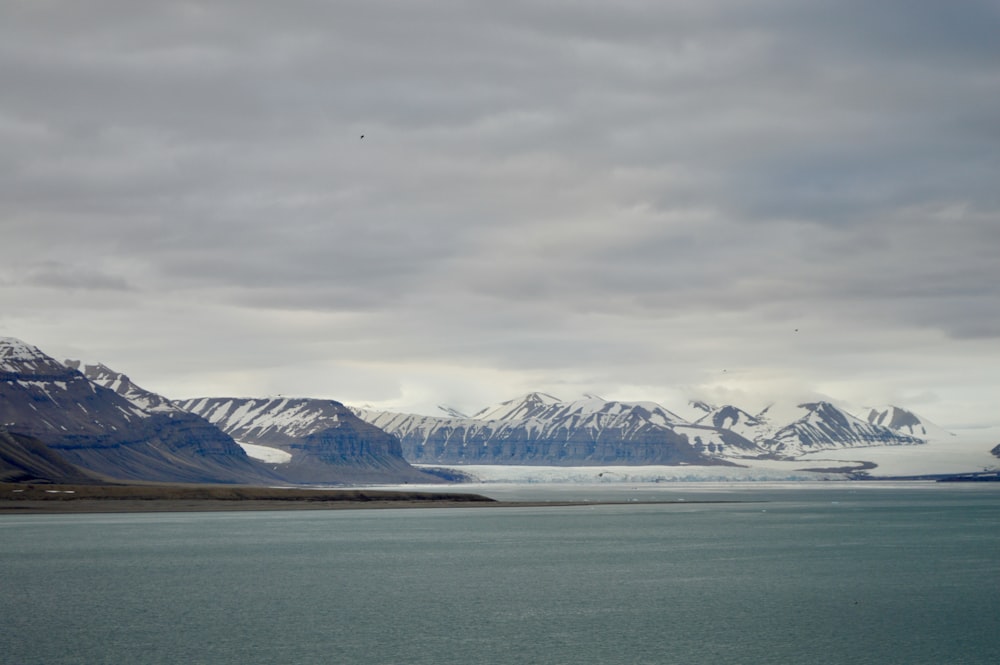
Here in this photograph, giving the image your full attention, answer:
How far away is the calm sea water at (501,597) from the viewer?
56.5 meters

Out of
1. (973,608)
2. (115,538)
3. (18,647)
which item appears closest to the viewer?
(18,647)

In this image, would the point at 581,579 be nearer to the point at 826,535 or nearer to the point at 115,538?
the point at 826,535

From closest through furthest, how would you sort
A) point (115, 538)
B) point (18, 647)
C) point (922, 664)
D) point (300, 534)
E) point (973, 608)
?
point (922, 664)
point (18, 647)
point (973, 608)
point (115, 538)
point (300, 534)

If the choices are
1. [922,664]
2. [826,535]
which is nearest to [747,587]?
[922,664]

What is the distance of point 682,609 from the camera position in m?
69.9

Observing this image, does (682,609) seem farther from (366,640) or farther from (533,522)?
(533,522)

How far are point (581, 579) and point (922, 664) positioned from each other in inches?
1485

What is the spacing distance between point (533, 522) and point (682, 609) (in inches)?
3884

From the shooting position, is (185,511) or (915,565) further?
(185,511)

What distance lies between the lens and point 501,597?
76188 mm

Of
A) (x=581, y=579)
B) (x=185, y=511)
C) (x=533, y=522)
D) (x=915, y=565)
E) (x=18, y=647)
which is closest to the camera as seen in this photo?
(x=18, y=647)

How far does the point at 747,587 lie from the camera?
A: 8131 cm

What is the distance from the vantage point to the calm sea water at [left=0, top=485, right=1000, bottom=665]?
185 ft

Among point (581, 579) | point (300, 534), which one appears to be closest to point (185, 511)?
point (300, 534)
